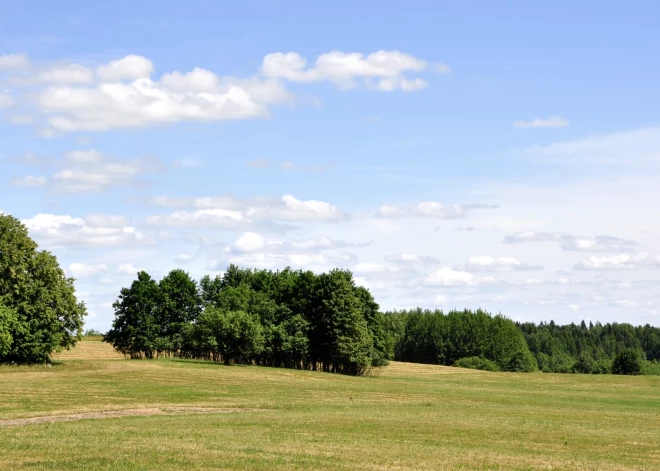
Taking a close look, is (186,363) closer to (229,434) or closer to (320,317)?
(320,317)

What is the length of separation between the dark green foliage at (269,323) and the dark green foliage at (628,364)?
43060mm

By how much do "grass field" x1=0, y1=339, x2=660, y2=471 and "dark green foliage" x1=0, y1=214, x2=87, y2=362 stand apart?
149 inches

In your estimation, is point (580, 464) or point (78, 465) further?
point (580, 464)

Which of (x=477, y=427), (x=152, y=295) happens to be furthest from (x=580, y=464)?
(x=152, y=295)

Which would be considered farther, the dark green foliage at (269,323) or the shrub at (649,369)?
the shrub at (649,369)

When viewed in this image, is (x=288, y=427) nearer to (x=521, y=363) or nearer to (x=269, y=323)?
(x=269, y=323)

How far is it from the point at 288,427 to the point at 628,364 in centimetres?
11202

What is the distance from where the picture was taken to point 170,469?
2452cm

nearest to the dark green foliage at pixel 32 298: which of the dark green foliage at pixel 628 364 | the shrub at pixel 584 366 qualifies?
the dark green foliage at pixel 628 364

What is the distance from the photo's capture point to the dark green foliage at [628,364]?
446ft

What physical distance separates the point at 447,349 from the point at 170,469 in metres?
179

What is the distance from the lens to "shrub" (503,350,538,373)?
18662cm

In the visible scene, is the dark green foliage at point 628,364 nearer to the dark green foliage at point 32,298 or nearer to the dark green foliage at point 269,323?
the dark green foliage at point 269,323

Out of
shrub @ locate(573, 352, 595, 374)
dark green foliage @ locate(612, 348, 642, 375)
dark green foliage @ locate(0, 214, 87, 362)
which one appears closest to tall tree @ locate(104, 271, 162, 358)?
dark green foliage @ locate(0, 214, 87, 362)
